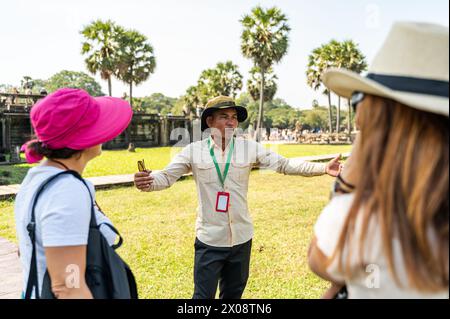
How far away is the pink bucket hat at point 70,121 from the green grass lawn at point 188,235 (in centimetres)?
279

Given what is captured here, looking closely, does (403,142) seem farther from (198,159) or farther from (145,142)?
(145,142)

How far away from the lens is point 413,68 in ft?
3.57

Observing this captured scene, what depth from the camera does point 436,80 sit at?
1071mm

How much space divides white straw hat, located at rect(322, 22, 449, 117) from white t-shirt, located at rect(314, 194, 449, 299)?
327 millimetres

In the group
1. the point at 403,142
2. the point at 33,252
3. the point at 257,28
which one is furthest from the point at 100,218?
the point at 257,28

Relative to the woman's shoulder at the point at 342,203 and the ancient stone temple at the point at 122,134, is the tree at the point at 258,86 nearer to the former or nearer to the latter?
the ancient stone temple at the point at 122,134

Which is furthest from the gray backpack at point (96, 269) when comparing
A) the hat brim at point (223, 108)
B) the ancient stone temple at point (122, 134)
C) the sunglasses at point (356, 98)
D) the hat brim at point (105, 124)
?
the ancient stone temple at point (122, 134)

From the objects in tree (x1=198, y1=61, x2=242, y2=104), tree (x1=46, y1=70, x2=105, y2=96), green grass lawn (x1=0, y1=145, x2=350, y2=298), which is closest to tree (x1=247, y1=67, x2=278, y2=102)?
tree (x1=198, y1=61, x2=242, y2=104)

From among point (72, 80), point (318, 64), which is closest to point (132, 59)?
point (318, 64)

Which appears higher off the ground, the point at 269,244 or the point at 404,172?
the point at 404,172

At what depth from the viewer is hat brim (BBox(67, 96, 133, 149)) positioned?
1.54 metres

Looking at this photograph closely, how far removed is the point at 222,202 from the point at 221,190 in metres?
0.09

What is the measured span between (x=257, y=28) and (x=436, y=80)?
32353 millimetres
